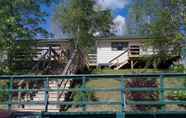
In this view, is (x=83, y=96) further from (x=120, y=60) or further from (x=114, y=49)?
(x=114, y=49)

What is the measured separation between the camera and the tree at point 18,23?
17.2m

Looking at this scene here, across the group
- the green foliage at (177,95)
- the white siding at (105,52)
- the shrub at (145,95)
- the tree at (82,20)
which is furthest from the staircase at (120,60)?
the shrub at (145,95)

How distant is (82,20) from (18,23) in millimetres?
10756

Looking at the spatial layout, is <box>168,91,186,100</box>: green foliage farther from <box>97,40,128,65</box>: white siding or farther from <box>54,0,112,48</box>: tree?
<box>97,40,128,65</box>: white siding

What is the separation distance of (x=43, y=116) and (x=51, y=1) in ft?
35.6

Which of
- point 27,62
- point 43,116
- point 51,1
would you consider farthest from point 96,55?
point 43,116

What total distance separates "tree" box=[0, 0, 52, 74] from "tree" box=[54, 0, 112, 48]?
8565 mm

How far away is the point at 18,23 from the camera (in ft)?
59.9

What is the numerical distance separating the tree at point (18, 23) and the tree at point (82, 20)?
856cm

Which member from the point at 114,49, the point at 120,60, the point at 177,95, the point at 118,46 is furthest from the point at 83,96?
the point at 118,46

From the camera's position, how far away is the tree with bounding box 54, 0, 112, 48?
28359mm

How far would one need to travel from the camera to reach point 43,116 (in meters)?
10.0

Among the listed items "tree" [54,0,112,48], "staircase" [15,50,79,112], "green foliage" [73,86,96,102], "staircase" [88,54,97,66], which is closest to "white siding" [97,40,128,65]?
"staircase" [88,54,97,66]

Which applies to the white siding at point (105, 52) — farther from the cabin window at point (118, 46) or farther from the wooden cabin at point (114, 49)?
the cabin window at point (118, 46)
